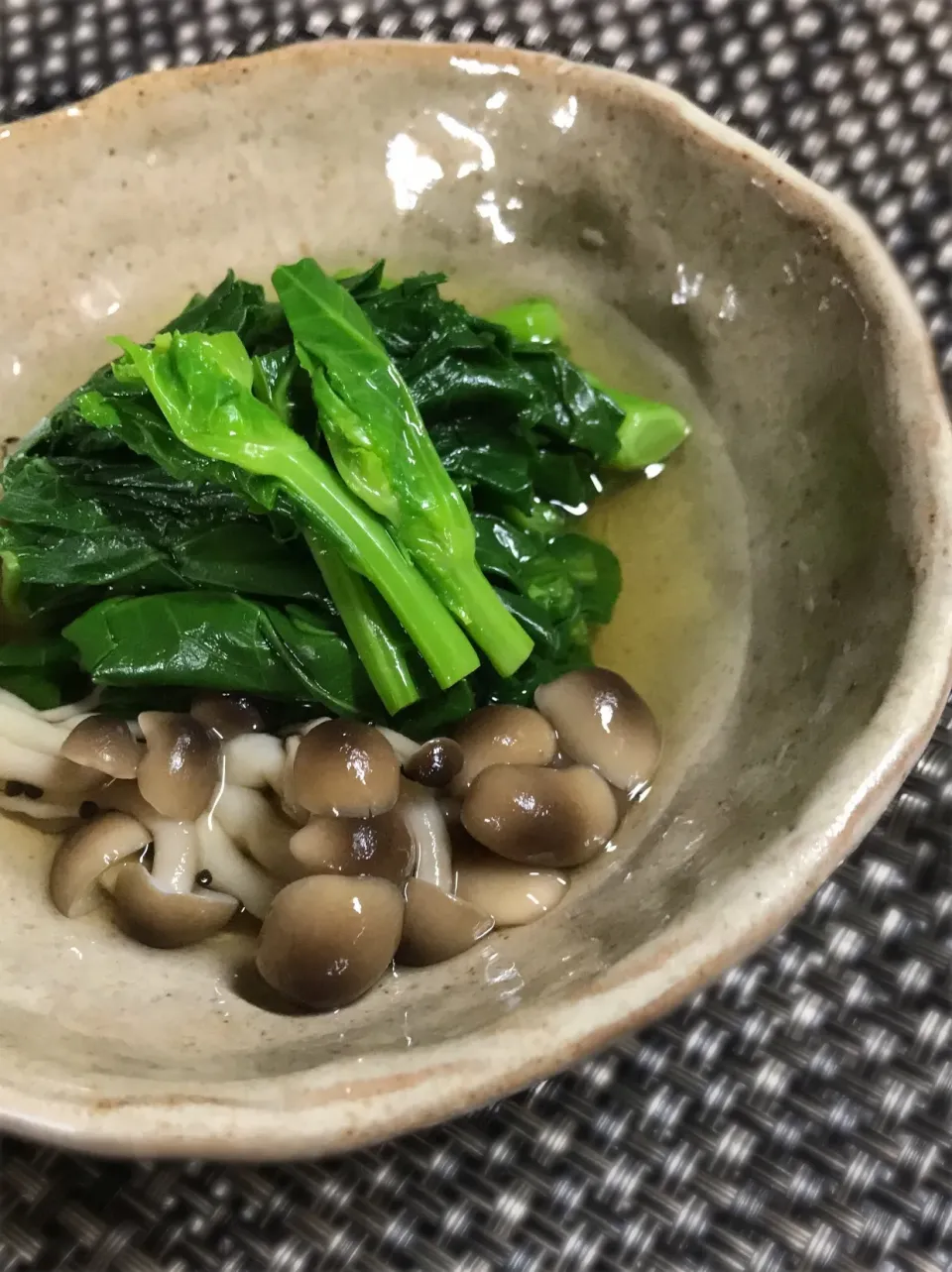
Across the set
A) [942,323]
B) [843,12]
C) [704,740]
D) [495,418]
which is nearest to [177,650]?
[495,418]

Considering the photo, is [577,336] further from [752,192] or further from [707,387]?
[752,192]

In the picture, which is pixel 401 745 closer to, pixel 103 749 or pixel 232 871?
pixel 232 871

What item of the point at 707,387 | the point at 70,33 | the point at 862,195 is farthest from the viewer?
the point at 70,33

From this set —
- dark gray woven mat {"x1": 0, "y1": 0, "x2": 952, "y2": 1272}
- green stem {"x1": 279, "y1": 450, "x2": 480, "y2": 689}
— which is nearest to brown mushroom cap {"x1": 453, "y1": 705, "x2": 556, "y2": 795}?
green stem {"x1": 279, "y1": 450, "x2": 480, "y2": 689}

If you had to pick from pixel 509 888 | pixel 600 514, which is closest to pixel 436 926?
pixel 509 888

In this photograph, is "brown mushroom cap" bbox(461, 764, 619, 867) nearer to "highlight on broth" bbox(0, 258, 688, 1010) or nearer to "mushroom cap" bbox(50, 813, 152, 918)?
"highlight on broth" bbox(0, 258, 688, 1010)

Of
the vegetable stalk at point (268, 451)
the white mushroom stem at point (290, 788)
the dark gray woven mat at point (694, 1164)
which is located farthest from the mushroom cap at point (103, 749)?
the dark gray woven mat at point (694, 1164)
